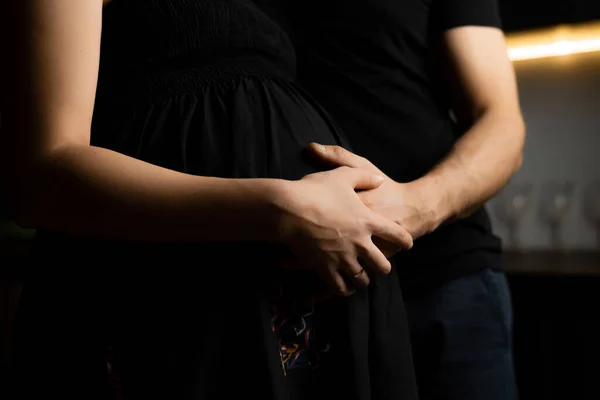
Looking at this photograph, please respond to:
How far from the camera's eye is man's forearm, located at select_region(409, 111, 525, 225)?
2.72 feet

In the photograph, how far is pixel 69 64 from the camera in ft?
1.94

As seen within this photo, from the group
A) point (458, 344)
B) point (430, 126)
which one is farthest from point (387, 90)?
point (458, 344)

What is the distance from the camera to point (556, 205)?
2.39m

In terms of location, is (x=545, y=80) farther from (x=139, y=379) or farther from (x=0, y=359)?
(x=0, y=359)

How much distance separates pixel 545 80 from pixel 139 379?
2.41 m

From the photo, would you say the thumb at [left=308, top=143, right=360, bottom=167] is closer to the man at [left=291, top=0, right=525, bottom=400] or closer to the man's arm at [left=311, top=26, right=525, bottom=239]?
the man's arm at [left=311, top=26, right=525, bottom=239]

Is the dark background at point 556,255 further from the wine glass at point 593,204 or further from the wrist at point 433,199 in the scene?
the wrist at point 433,199

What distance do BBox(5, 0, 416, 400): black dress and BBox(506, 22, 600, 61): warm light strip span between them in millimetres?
1680

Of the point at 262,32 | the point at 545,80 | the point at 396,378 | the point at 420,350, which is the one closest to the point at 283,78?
the point at 262,32

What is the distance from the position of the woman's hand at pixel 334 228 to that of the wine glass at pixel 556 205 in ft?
6.41

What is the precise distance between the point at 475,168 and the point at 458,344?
1.01 ft

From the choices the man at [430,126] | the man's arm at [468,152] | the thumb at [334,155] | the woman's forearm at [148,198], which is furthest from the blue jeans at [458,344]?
the woman's forearm at [148,198]

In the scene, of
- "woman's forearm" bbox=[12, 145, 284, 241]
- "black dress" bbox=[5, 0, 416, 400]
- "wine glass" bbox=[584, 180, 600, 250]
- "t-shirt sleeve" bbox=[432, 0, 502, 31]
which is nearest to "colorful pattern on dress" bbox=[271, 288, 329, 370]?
"black dress" bbox=[5, 0, 416, 400]

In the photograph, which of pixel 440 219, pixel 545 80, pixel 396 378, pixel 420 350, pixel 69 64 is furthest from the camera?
pixel 545 80
